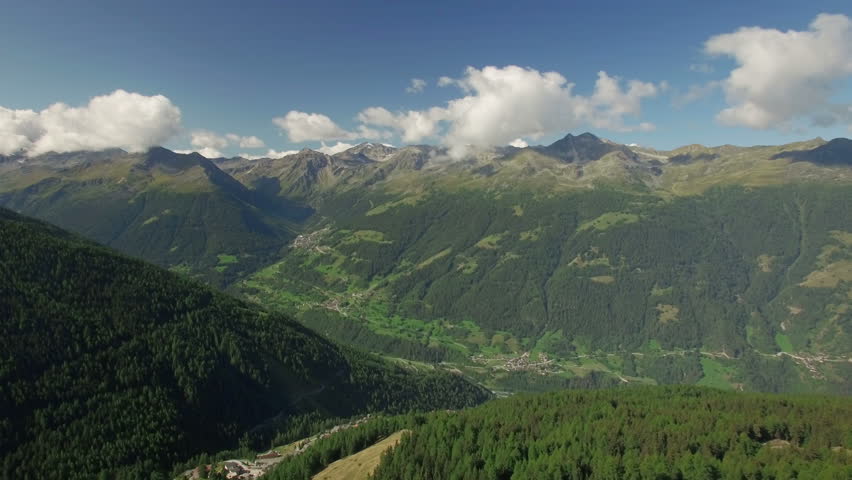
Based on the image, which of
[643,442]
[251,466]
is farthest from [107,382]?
[643,442]

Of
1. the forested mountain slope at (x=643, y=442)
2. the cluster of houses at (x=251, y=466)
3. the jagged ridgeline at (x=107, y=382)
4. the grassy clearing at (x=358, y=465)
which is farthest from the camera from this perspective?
the jagged ridgeline at (x=107, y=382)

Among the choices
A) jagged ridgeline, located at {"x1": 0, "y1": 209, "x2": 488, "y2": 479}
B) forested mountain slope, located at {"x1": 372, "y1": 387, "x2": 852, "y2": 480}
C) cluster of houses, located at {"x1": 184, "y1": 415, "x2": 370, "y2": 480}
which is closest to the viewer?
forested mountain slope, located at {"x1": 372, "y1": 387, "x2": 852, "y2": 480}

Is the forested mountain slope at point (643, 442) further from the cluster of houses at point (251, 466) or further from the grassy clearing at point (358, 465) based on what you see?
the cluster of houses at point (251, 466)

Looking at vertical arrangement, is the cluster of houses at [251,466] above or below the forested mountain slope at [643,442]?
below

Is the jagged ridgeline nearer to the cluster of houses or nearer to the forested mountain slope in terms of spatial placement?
the cluster of houses

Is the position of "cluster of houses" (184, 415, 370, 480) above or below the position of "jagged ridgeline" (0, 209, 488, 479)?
below

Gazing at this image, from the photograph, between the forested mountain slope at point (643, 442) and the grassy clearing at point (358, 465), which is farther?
the grassy clearing at point (358, 465)

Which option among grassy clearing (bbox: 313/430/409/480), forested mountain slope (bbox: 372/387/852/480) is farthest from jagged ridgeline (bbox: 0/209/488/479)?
forested mountain slope (bbox: 372/387/852/480)

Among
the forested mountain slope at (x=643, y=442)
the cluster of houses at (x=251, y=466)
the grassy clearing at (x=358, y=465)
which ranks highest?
the forested mountain slope at (x=643, y=442)

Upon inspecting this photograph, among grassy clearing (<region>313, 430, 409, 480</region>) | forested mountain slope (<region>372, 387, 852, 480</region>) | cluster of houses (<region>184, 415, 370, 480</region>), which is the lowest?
cluster of houses (<region>184, 415, 370, 480</region>)

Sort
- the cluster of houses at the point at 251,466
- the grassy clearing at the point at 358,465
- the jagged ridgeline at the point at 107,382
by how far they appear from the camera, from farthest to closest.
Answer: the jagged ridgeline at the point at 107,382 < the cluster of houses at the point at 251,466 < the grassy clearing at the point at 358,465

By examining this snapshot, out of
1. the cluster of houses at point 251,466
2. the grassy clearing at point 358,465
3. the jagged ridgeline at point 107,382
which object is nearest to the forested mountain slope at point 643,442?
the grassy clearing at point 358,465
